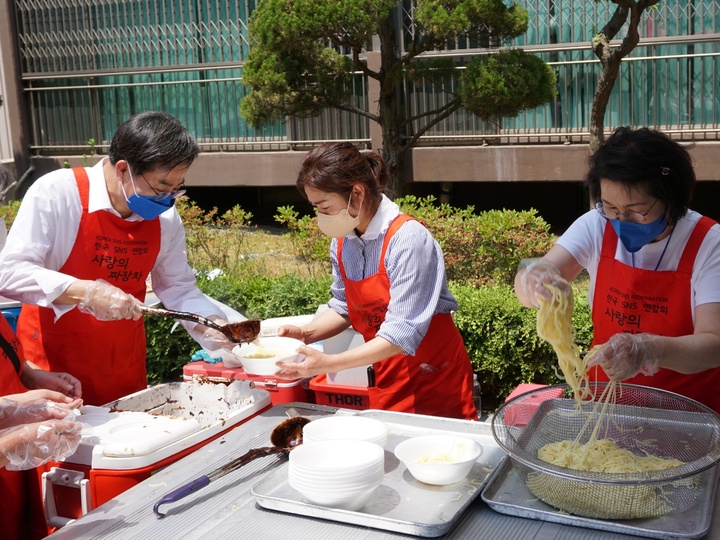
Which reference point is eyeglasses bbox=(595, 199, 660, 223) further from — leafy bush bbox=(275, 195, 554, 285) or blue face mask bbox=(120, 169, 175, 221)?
leafy bush bbox=(275, 195, 554, 285)

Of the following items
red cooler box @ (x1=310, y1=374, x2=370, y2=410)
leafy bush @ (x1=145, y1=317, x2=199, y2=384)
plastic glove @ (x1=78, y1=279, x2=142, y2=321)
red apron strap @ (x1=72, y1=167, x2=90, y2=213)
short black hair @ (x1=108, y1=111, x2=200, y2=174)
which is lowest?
leafy bush @ (x1=145, y1=317, x2=199, y2=384)

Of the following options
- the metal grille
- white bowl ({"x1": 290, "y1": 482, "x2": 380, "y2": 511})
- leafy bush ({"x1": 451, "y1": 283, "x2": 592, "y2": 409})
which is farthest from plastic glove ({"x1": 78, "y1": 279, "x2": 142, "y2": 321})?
the metal grille

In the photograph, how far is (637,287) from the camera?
2486 millimetres

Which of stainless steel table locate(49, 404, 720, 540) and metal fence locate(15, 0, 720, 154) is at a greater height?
metal fence locate(15, 0, 720, 154)

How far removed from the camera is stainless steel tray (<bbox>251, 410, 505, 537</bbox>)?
5.81 ft

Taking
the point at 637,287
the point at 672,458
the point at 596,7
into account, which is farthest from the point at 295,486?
the point at 596,7

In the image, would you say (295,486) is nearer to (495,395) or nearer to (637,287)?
(637,287)

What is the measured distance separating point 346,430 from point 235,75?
9382 millimetres

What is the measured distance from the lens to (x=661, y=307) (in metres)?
2.45

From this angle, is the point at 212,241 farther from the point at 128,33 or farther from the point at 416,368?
the point at 128,33

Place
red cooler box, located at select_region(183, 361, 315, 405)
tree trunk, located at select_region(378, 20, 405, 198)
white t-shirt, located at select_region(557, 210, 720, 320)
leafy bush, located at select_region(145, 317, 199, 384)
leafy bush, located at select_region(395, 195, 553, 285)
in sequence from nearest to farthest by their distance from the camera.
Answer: white t-shirt, located at select_region(557, 210, 720, 320) → red cooler box, located at select_region(183, 361, 315, 405) → leafy bush, located at select_region(145, 317, 199, 384) → leafy bush, located at select_region(395, 195, 553, 285) → tree trunk, located at select_region(378, 20, 405, 198)

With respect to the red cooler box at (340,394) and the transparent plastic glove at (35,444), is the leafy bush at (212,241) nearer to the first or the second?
the red cooler box at (340,394)

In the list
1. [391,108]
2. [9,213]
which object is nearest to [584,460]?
[391,108]

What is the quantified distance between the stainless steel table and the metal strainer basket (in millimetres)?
79
